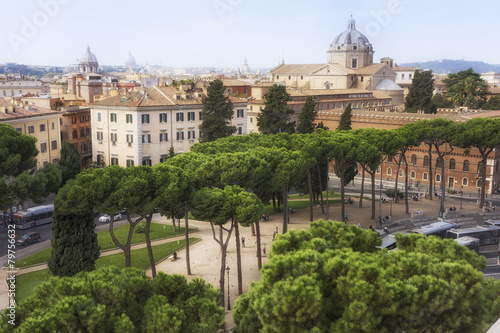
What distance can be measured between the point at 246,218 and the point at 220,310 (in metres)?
12.3

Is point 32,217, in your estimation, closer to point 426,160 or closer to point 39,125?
point 39,125

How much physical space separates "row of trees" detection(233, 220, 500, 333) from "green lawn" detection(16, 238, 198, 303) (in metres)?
17.7

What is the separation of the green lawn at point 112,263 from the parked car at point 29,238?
302 inches

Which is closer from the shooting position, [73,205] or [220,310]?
[220,310]

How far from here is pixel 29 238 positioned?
42.0 metres

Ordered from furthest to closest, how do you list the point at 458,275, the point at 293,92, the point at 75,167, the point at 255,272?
1. the point at 293,92
2. the point at 255,272
3. the point at 75,167
4. the point at 458,275

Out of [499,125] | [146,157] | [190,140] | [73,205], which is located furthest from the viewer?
[190,140]

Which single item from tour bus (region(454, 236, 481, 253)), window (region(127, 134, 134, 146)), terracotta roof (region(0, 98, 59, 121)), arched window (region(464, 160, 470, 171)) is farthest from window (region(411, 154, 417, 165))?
terracotta roof (region(0, 98, 59, 121))

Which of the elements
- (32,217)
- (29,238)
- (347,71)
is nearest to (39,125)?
(32,217)

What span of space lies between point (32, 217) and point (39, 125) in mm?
17161

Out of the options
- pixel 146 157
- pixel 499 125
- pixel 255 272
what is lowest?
pixel 255 272

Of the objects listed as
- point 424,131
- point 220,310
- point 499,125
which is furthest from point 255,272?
point 499,125

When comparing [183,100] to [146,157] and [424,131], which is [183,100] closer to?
[146,157]

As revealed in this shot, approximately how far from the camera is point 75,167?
33562mm
